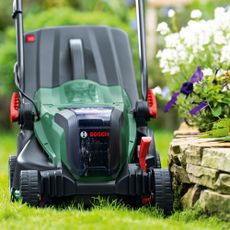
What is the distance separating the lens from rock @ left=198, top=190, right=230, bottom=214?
4.57 metres

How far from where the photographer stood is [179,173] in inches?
208

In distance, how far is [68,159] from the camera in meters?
4.91

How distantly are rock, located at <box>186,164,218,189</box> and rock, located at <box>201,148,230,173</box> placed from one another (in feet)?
0.12

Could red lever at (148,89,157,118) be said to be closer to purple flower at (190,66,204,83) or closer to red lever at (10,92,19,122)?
purple flower at (190,66,204,83)

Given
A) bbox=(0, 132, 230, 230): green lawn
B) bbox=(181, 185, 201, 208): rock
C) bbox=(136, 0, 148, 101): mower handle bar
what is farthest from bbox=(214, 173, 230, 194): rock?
bbox=(136, 0, 148, 101): mower handle bar

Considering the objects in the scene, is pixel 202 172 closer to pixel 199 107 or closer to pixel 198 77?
pixel 199 107

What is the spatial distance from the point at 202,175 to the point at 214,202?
0.24m

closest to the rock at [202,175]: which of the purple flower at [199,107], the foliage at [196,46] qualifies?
the purple flower at [199,107]

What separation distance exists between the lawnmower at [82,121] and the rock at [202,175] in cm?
17

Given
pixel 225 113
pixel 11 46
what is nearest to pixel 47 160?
pixel 225 113

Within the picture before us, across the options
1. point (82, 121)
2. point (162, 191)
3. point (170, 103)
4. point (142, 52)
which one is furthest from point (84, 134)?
point (170, 103)

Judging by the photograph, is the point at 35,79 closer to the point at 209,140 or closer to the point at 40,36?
the point at 40,36

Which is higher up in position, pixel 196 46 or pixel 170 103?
pixel 196 46

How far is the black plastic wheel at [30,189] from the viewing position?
4.82 m
